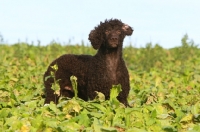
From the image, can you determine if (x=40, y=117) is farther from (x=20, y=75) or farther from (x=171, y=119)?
(x=20, y=75)

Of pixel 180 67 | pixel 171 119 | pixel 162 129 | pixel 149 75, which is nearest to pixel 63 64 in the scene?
pixel 171 119

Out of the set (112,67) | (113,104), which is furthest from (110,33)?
(113,104)

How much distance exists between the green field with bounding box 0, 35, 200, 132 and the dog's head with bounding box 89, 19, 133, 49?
102cm

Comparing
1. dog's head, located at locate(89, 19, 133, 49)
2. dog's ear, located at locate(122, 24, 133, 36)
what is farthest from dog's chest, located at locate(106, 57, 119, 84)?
dog's ear, located at locate(122, 24, 133, 36)

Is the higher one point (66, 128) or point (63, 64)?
point (63, 64)

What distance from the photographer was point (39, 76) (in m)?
13.9

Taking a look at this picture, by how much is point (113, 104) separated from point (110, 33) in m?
1.64

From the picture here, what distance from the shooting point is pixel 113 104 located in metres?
7.93

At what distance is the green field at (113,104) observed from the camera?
7.03 meters

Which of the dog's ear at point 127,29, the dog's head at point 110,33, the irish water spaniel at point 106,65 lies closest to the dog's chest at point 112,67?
the irish water spaniel at point 106,65

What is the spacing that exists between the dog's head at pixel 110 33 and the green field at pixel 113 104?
102cm

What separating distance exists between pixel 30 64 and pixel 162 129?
10.0 metres

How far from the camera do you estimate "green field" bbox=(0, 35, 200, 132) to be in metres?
7.03

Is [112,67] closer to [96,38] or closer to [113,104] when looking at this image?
[96,38]
